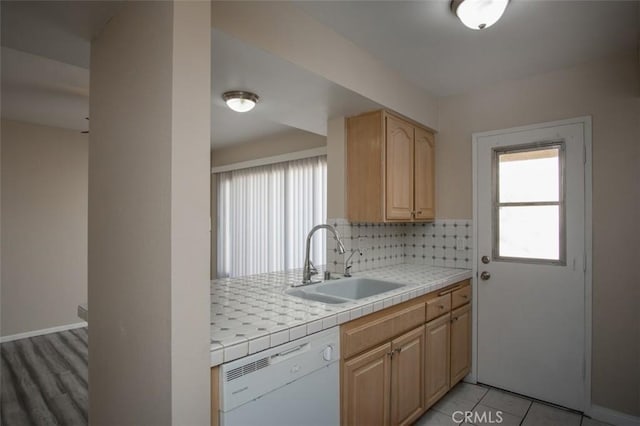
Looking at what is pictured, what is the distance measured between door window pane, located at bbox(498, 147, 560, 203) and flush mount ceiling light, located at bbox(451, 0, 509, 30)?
4.19 ft

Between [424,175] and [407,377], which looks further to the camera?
[424,175]

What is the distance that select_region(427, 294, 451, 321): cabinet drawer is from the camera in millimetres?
2250

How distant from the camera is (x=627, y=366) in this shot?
2199mm

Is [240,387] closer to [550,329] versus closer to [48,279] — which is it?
[550,329]

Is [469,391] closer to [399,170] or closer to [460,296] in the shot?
[460,296]

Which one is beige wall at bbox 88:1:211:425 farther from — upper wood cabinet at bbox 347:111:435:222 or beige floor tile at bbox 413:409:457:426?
beige floor tile at bbox 413:409:457:426

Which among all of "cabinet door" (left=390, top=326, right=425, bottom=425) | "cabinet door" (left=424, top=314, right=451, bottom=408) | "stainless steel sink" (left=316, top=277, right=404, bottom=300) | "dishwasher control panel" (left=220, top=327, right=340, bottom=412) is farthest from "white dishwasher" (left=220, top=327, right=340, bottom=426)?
"cabinet door" (left=424, top=314, right=451, bottom=408)

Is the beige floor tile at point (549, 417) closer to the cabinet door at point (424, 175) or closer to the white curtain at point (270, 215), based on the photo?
the cabinet door at point (424, 175)

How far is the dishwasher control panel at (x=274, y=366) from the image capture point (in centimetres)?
115

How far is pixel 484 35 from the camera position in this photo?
80.3 inches

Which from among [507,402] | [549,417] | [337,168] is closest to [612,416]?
[549,417]

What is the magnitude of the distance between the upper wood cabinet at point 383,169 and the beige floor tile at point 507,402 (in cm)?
142

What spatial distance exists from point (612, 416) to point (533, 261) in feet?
3.47

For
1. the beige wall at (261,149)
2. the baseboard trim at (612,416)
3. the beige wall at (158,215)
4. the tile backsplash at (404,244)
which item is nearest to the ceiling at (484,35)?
the beige wall at (158,215)
